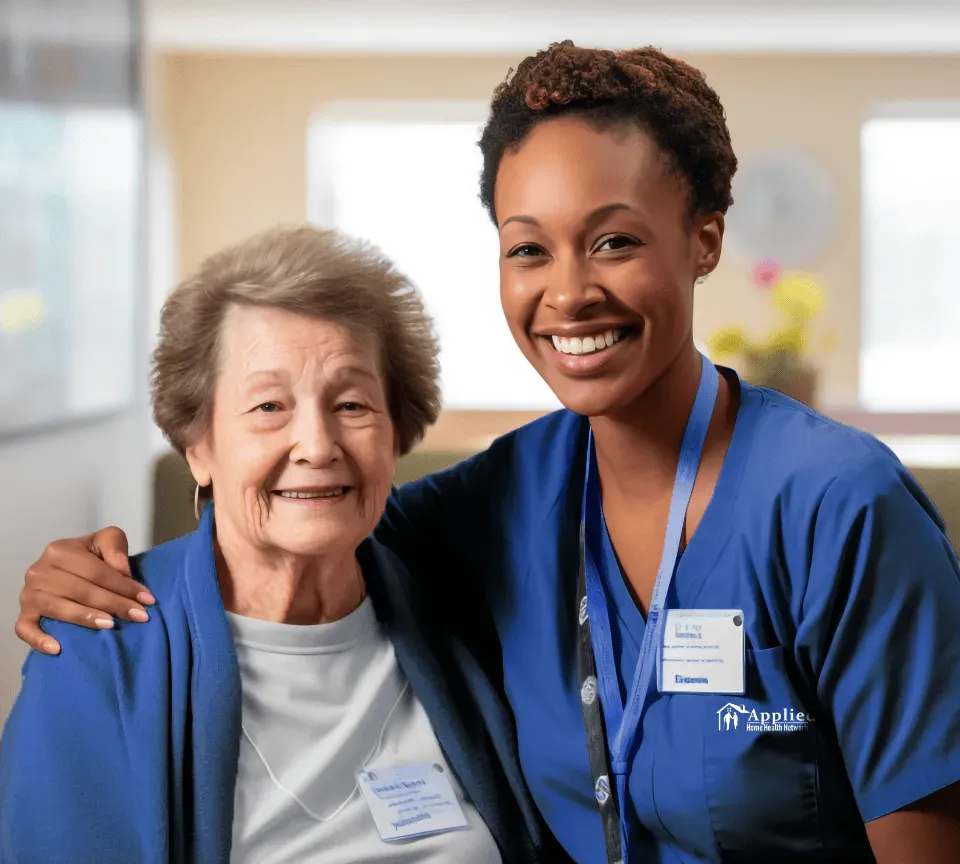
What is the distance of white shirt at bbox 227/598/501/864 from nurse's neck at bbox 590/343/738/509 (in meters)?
0.45

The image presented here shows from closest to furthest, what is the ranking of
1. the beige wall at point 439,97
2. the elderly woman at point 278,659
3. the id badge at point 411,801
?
1. the elderly woman at point 278,659
2. the id badge at point 411,801
3. the beige wall at point 439,97

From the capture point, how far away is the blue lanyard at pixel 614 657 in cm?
142

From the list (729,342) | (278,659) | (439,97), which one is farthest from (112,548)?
(439,97)

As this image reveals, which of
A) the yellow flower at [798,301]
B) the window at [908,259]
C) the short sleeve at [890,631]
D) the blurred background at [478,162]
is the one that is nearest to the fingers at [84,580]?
the short sleeve at [890,631]

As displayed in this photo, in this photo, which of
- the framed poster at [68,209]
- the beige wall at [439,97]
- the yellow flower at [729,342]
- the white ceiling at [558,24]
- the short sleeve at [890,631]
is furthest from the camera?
the beige wall at [439,97]

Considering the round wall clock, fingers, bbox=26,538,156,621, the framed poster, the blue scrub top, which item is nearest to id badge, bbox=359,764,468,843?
the blue scrub top

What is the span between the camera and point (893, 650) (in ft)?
4.16

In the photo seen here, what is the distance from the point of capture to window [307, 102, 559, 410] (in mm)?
7508

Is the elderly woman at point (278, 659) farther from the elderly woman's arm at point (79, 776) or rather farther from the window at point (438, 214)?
the window at point (438, 214)

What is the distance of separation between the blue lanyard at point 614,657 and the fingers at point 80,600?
586mm

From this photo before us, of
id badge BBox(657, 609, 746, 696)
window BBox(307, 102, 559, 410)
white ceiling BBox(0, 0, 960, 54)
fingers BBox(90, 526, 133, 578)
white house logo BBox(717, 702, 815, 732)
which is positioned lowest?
white house logo BBox(717, 702, 815, 732)

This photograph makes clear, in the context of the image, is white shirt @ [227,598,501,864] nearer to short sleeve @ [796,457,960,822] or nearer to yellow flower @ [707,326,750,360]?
short sleeve @ [796,457,960,822]

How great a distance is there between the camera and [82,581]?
1477mm

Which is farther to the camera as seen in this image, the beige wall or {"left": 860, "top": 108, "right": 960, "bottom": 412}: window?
{"left": 860, "top": 108, "right": 960, "bottom": 412}: window
